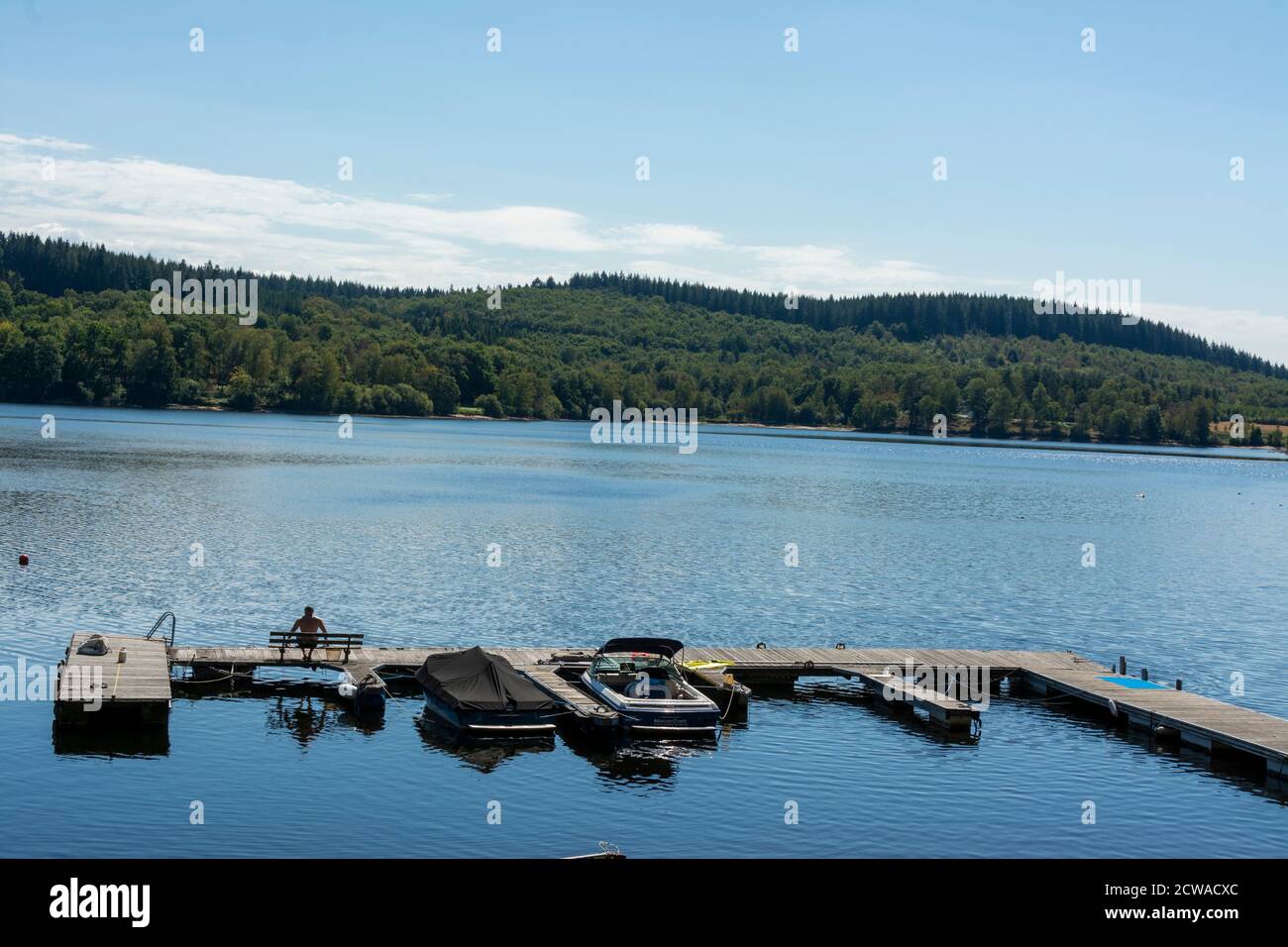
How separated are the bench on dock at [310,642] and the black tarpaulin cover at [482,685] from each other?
17.1 ft

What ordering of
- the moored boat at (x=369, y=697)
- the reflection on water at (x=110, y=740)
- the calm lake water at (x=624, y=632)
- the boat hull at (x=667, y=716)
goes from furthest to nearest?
the moored boat at (x=369, y=697), the boat hull at (x=667, y=716), the reflection on water at (x=110, y=740), the calm lake water at (x=624, y=632)

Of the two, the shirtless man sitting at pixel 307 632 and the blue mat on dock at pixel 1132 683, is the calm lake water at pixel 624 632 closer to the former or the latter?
the shirtless man sitting at pixel 307 632

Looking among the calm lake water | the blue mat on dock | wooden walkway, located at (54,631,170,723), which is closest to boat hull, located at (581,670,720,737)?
the calm lake water

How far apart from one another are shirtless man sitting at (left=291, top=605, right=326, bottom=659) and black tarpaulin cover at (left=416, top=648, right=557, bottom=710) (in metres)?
5.38

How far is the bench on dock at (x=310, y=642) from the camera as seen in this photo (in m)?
44.8

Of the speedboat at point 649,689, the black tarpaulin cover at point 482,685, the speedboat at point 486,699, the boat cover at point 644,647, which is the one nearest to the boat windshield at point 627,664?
the speedboat at point 649,689

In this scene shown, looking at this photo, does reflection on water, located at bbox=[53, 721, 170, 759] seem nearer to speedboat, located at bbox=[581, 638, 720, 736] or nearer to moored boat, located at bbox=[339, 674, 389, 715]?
moored boat, located at bbox=[339, 674, 389, 715]

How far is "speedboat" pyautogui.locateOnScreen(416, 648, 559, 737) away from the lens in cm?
3869

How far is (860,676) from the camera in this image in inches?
1864

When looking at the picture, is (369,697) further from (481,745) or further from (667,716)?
(667,716)

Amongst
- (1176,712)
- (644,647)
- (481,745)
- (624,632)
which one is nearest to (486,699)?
(481,745)
